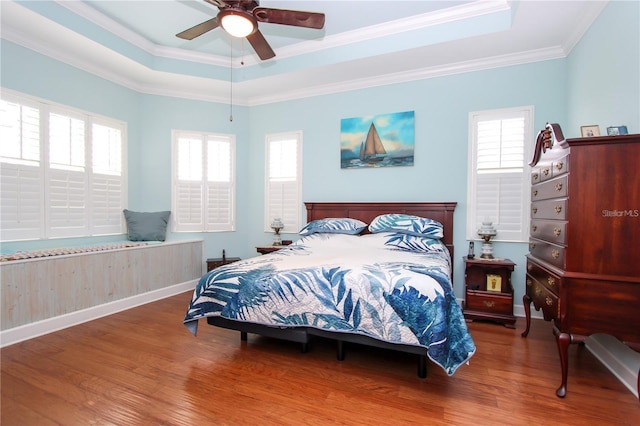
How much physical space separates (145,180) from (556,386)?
5.04m

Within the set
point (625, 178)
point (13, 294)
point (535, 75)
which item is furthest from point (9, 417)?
point (535, 75)

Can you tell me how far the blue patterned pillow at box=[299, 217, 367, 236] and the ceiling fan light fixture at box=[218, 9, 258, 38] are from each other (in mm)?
2169

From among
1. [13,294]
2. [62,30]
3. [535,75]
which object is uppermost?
[62,30]

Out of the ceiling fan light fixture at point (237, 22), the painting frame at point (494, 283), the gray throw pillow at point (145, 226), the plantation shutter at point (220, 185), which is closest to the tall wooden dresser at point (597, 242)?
the painting frame at point (494, 283)

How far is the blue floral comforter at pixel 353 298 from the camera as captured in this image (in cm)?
185

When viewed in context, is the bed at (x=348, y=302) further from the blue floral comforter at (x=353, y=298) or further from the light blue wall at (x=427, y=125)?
the light blue wall at (x=427, y=125)

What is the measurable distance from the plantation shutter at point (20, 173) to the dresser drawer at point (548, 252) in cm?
472

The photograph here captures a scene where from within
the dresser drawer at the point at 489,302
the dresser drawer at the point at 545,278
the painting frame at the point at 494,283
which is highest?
the dresser drawer at the point at 545,278

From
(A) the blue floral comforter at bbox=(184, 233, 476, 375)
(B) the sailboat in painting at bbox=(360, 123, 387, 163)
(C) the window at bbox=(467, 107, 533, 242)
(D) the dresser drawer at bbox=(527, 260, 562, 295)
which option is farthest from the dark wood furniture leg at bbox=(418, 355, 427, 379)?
(B) the sailboat in painting at bbox=(360, 123, 387, 163)

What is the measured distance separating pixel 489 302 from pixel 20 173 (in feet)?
16.5

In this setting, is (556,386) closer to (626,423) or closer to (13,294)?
(626,423)

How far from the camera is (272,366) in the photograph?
7.22 ft

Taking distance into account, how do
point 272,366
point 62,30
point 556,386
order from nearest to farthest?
point 556,386 → point 272,366 → point 62,30

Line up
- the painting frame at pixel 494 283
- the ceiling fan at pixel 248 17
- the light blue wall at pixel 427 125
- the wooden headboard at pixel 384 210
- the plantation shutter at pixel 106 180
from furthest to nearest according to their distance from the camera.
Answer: the plantation shutter at pixel 106 180 → the wooden headboard at pixel 384 210 → the light blue wall at pixel 427 125 → the painting frame at pixel 494 283 → the ceiling fan at pixel 248 17
